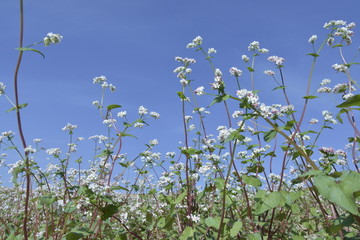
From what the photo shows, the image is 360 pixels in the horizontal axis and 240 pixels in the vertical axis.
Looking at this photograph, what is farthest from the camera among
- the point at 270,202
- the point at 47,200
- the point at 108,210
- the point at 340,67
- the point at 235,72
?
the point at 340,67

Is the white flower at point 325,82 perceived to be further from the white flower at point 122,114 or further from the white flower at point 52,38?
the white flower at point 52,38

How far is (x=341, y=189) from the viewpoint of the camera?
209 cm

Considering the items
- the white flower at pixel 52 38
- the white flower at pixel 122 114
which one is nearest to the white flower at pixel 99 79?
the white flower at pixel 122 114

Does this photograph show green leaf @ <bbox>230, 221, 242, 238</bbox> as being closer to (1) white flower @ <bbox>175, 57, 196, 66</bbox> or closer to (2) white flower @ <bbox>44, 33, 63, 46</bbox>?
(2) white flower @ <bbox>44, 33, 63, 46</bbox>

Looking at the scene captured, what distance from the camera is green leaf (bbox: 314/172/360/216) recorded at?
6.64 ft

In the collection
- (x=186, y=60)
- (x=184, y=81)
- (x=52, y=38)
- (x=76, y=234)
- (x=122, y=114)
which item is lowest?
(x=76, y=234)

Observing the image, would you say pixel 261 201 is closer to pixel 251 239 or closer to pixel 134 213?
pixel 251 239

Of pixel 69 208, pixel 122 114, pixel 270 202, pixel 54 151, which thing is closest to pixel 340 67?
pixel 270 202

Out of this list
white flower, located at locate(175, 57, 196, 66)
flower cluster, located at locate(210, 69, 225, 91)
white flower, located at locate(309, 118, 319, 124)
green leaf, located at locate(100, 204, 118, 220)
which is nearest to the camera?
flower cluster, located at locate(210, 69, 225, 91)

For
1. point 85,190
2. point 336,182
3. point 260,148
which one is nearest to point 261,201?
point 336,182

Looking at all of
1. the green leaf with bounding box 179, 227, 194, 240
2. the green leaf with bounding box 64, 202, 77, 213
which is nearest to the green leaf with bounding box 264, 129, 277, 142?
the green leaf with bounding box 179, 227, 194, 240

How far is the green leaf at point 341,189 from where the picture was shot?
6.64 feet

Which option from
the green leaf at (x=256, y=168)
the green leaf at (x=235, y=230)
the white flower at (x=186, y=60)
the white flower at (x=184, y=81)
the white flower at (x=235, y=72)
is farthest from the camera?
the white flower at (x=186, y=60)

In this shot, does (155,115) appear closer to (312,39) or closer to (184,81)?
(184,81)
